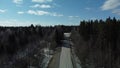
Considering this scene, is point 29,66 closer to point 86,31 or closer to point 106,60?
point 106,60

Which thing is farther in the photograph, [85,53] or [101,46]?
[101,46]

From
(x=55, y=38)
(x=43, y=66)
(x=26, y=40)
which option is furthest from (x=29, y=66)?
(x=26, y=40)

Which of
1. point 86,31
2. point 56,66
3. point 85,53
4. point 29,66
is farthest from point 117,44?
point 86,31

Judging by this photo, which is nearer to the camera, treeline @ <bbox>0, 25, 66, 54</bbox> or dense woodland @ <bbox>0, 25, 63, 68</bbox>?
dense woodland @ <bbox>0, 25, 63, 68</bbox>

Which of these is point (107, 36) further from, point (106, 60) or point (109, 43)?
point (106, 60)

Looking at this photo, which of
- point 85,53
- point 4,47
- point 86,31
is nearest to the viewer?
point 85,53

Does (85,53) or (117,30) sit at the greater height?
(117,30)

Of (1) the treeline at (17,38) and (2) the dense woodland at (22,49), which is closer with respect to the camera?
(2) the dense woodland at (22,49)

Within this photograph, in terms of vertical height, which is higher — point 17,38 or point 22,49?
point 17,38

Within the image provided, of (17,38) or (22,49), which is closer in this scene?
(22,49)

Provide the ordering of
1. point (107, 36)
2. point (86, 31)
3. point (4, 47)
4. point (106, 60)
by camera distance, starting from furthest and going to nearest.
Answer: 1. point (86, 31)
2. point (4, 47)
3. point (107, 36)
4. point (106, 60)
